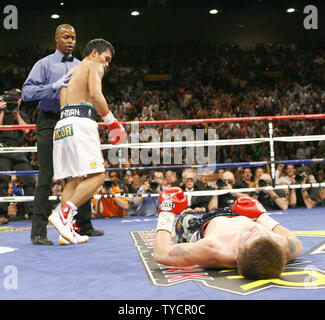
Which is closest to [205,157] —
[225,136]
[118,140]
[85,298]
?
[225,136]

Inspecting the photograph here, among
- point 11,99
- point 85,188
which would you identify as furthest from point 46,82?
point 11,99

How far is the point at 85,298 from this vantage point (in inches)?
45.1

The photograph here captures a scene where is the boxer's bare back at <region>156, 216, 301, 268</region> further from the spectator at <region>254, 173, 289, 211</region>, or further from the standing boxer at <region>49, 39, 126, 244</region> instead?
the spectator at <region>254, 173, 289, 211</region>

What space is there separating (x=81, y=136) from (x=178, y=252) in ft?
3.34

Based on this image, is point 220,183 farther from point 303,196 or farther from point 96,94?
point 96,94

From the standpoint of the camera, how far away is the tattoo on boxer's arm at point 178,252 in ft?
4.74

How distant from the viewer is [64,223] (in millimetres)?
2049

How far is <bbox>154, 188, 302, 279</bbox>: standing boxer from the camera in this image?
1267 mm

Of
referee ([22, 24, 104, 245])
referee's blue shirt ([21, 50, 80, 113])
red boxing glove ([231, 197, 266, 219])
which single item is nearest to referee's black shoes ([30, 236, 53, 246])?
referee ([22, 24, 104, 245])

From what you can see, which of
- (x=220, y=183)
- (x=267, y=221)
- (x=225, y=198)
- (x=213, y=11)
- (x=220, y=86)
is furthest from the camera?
(x=213, y=11)

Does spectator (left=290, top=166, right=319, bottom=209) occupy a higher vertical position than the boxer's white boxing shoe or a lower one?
lower

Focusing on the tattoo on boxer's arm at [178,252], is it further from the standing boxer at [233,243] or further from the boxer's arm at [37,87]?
the boxer's arm at [37,87]

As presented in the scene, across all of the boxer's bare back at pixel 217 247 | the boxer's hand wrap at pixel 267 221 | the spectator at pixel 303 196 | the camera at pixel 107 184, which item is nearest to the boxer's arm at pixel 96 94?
the boxer's bare back at pixel 217 247

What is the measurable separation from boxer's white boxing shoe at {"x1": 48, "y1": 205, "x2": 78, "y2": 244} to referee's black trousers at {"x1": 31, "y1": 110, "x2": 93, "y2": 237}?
36cm
